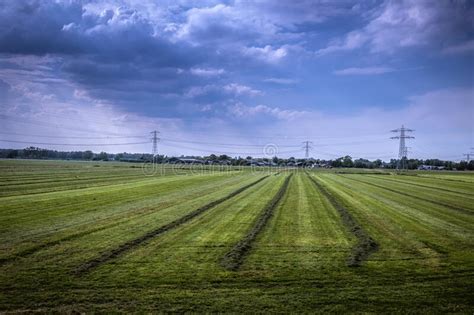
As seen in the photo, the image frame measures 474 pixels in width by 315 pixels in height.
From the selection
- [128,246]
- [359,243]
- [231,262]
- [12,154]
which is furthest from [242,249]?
[12,154]

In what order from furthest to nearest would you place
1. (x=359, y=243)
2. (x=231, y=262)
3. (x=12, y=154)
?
1. (x=12, y=154)
2. (x=359, y=243)
3. (x=231, y=262)

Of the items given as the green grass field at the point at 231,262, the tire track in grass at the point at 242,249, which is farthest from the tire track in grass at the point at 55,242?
the tire track in grass at the point at 242,249

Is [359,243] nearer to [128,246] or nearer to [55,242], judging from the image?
[128,246]

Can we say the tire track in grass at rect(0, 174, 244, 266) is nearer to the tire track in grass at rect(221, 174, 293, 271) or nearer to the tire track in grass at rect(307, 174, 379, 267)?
the tire track in grass at rect(221, 174, 293, 271)

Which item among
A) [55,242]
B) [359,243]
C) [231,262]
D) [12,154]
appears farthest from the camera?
[12,154]

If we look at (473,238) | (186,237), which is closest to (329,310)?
(186,237)

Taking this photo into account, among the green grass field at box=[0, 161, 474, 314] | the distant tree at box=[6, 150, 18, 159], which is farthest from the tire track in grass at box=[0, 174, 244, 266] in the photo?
the distant tree at box=[6, 150, 18, 159]

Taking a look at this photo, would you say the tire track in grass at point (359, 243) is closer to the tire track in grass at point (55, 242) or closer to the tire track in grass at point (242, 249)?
the tire track in grass at point (242, 249)

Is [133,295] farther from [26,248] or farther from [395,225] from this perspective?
[395,225]

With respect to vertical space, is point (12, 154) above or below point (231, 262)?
above

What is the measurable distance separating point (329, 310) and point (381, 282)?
2.34m

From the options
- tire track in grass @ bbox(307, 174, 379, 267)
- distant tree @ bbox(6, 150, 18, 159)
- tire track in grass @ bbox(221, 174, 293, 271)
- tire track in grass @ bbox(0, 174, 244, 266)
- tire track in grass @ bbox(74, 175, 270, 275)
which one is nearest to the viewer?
tire track in grass @ bbox(74, 175, 270, 275)

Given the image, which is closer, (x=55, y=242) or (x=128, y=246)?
(x=128, y=246)

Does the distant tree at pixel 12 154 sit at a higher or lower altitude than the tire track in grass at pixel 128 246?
higher
